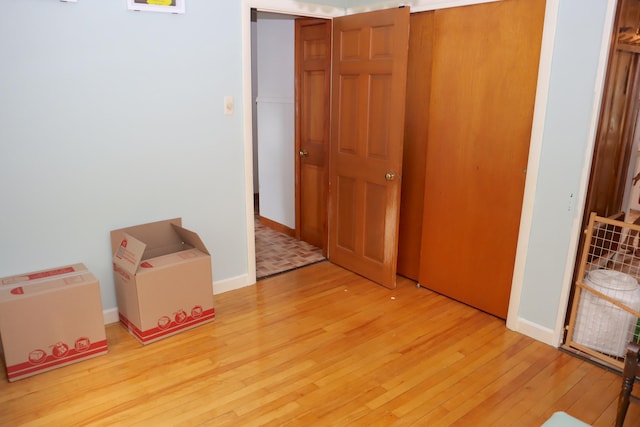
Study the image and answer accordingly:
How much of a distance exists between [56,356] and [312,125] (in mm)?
2701

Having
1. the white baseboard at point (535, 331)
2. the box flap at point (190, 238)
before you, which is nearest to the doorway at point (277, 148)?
the box flap at point (190, 238)

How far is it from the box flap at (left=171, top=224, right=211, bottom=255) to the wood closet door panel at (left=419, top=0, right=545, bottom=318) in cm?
161

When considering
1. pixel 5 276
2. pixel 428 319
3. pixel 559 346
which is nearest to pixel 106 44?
pixel 5 276

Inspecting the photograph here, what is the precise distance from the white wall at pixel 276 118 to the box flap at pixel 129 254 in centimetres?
211

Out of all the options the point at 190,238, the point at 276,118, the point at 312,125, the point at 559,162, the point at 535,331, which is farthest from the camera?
the point at 276,118

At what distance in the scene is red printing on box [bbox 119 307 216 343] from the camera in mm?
2812

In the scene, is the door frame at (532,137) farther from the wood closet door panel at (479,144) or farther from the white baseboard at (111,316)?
the white baseboard at (111,316)

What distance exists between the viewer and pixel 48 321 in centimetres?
246

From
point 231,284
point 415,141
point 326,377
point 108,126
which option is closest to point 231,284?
point 231,284

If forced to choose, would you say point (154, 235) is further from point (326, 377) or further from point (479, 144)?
point (479, 144)

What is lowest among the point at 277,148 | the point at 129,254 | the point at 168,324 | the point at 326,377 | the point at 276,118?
the point at 326,377

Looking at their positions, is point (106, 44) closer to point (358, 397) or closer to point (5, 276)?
point (5, 276)

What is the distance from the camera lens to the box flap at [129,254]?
2690 millimetres

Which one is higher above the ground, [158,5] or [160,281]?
[158,5]
